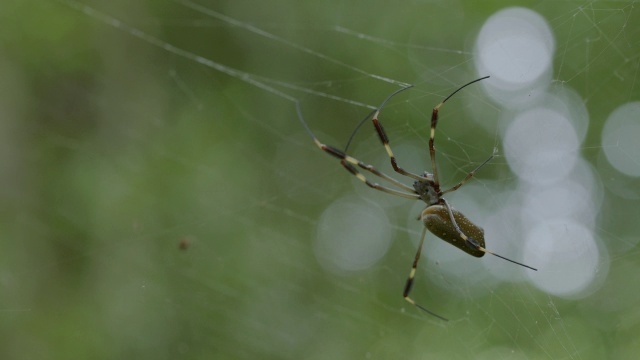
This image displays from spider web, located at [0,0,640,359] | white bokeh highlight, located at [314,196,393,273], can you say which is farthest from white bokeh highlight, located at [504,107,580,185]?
white bokeh highlight, located at [314,196,393,273]

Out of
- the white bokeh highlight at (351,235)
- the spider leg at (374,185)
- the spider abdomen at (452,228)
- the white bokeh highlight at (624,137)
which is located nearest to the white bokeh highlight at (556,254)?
the white bokeh highlight at (624,137)

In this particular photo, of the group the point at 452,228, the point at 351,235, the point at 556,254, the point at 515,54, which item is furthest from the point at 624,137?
the point at 351,235

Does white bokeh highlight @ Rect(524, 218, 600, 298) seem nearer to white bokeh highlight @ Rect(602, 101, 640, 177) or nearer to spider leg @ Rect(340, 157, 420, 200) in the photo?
white bokeh highlight @ Rect(602, 101, 640, 177)

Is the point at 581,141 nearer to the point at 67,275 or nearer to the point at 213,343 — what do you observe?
the point at 213,343

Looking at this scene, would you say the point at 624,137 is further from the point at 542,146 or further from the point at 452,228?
the point at 452,228

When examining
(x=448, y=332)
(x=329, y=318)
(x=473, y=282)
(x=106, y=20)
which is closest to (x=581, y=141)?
(x=473, y=282)
